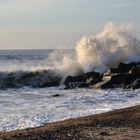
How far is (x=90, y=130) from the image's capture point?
11680 millimetres

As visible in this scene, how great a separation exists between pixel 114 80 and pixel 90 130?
43.9ft

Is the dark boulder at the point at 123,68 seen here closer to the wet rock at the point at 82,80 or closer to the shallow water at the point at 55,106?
the wet rock at the point at 82,80

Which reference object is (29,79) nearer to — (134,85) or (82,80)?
(82,80)

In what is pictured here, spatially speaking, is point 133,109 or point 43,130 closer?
point 43,130

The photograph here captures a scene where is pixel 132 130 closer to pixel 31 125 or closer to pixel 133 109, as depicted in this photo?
pixel 31 125

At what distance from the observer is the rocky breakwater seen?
78.7 ft

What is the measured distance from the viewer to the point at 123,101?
60.1 ft

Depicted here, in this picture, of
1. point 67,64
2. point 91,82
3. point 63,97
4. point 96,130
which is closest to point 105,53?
point 67,64

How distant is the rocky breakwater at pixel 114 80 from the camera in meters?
24.0

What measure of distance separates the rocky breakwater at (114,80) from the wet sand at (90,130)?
9.75 meters

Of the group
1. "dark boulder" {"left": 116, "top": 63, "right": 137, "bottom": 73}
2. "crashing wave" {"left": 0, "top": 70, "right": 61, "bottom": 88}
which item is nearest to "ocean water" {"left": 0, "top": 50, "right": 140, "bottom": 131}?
"dark boulder" {"left": 116, "top": 63, "right": 137, "bottom": 73}

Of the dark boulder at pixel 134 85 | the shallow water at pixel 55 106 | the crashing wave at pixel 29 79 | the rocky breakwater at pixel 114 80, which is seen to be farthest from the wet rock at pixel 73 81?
the shallow water at pixel 55 106

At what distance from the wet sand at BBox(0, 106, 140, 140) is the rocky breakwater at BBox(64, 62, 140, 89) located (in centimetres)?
975

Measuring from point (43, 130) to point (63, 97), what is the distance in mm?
8118
